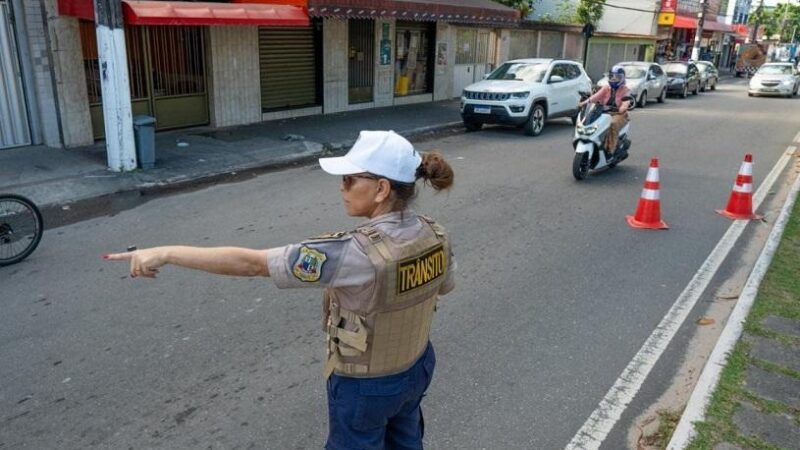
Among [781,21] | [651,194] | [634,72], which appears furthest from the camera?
[781,21]

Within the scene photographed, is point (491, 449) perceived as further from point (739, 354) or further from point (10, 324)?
point (10, 324)

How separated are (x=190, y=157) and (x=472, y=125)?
23.9 ft

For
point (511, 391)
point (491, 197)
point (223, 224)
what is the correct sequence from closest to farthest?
point (511, 391), point (223, 224), point (491, 197)

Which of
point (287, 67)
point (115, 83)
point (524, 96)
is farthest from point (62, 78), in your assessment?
point (524, 96)

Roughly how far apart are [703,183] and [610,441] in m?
7.95

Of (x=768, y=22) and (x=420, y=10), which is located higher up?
(x=768, y=22)

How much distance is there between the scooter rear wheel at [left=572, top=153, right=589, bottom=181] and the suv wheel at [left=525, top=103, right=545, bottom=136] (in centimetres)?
470

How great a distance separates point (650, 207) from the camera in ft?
25.8

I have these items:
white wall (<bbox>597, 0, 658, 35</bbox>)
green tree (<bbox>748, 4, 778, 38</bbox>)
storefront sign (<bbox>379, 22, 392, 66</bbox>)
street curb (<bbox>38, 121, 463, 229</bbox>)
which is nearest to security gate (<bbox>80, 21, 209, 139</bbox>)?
street curb (<bbox>38, 121, 463, 229</bbox>)

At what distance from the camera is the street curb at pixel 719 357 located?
3.53 metres

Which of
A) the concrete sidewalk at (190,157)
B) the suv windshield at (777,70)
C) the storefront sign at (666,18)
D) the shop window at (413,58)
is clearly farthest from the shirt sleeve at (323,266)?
the storefront sign at (666,18)

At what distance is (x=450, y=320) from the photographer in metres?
5.07

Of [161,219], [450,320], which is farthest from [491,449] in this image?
[161,219]

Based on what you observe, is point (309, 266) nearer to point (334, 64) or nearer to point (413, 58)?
point (334, 64)
